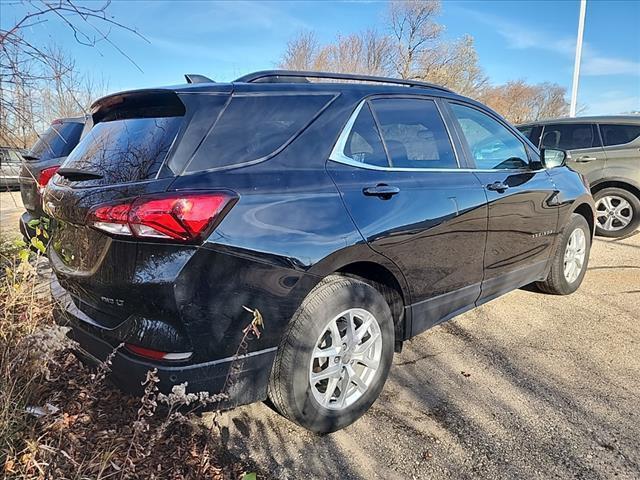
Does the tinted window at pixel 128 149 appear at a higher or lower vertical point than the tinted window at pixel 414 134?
lower

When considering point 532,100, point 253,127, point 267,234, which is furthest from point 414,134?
point 532,100

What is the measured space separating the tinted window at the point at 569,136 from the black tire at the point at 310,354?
6.54 m

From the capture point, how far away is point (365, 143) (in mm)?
2539

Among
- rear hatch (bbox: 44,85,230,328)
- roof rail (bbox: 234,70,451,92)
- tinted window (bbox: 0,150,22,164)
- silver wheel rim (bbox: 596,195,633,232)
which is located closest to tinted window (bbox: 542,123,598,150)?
silver wheel rim (bbox: 596,195,633,232)

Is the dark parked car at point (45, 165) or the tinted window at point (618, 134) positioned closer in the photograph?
the dark parked car at point (45, 165)

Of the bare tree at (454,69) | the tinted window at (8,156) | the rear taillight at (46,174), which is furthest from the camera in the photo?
the bare tree at (454,69)

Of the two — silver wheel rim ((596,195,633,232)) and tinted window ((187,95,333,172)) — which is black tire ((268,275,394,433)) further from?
silver wheel rim ((596,195,633,232))

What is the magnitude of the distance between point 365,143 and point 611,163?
243 inches

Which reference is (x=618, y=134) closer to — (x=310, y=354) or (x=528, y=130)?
(x=528, y=130)

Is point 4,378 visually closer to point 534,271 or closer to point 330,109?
point 330,109

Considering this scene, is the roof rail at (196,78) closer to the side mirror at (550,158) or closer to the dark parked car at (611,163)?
the side mirror at (550,158)

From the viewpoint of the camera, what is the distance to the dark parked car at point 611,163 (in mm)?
6836

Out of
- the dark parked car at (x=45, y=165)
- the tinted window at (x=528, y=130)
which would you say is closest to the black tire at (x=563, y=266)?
the tinted window at (x=528, y=130)

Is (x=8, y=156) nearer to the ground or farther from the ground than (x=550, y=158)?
nearer to the ground
